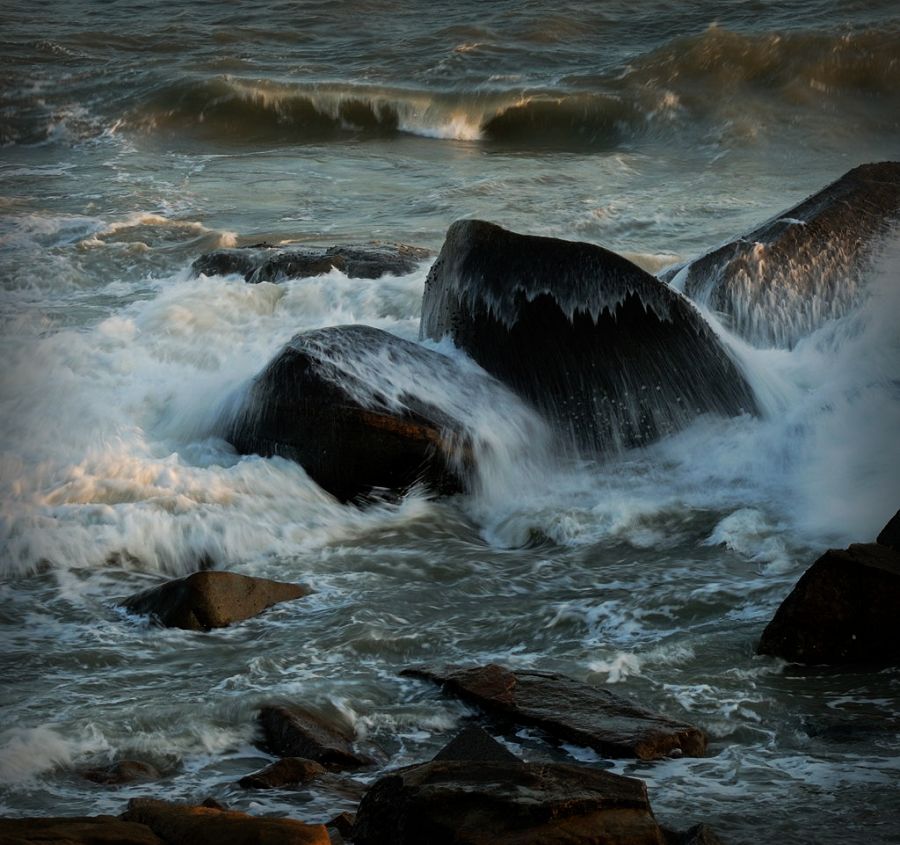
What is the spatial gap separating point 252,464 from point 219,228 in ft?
24.4

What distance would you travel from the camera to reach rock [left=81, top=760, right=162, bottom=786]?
4.55m

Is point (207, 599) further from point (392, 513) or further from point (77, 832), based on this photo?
point (77, 832)

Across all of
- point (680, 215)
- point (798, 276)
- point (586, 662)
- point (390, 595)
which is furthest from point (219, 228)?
point (586, 662)

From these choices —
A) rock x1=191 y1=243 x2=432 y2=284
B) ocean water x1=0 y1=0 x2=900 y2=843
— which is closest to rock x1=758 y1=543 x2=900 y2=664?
ocean water x1=0 y1=0 x2=900 y2=843

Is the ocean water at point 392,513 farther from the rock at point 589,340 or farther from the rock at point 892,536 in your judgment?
the rock at point 892,536

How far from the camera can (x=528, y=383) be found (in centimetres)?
830

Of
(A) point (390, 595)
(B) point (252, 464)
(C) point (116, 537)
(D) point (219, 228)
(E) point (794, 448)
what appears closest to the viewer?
(A) point (390, 595)

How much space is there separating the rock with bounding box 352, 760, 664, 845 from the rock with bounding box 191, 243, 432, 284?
8108mm

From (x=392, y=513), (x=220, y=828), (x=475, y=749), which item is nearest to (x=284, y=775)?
(x=475, y=749)

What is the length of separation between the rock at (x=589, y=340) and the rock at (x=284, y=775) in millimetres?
3907

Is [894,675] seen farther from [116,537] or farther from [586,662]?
[116,537]

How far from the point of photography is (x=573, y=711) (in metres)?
4.90

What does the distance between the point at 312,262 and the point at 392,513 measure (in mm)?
4845

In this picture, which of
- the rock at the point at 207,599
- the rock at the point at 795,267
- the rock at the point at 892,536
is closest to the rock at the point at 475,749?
the rock at the point at 207,599
